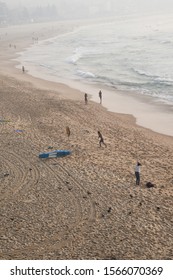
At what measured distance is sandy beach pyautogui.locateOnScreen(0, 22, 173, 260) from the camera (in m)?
10.4

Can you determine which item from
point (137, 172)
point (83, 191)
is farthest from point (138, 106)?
point (83, 191)

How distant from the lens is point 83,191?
13.2m

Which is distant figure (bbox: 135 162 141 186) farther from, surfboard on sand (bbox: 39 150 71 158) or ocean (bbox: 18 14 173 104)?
ocean (bbox: 18 14 173 104)

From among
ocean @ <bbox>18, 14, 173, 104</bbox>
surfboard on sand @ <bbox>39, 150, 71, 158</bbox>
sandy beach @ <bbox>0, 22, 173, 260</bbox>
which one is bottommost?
sandy beach @ <bbox>0, 22, 173, 260</bbox>

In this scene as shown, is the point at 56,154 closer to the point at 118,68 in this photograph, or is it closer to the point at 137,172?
the point at 137,172

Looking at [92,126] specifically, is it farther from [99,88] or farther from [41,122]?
[99,88]

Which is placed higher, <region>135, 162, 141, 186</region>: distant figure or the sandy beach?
<region>135, 162, 141, 186</region>: distant figure

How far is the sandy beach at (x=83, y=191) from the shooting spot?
34.0 feet

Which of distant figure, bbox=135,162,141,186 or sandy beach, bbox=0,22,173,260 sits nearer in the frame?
sandy beach, bbox=0,22,173,260

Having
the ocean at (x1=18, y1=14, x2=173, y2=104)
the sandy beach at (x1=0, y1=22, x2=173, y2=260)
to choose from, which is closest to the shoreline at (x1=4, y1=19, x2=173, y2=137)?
the ocean at (x1=18, y1=14, x2=173, y2=104)

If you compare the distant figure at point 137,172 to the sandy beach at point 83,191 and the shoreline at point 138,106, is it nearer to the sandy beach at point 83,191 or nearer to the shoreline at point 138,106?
the sandy beach at point 83,191

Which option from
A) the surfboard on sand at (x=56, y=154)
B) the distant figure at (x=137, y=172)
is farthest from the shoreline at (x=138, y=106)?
the distant figure at (x=137, y=172)

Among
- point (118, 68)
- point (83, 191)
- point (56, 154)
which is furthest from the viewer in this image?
point (118, 68)
